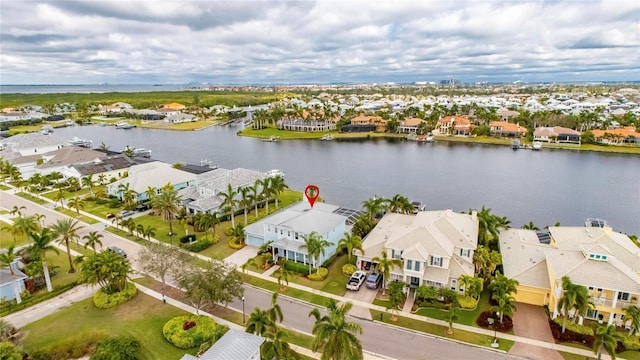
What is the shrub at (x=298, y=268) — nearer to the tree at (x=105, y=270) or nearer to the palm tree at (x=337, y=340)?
the tree at (x=105, y=270)

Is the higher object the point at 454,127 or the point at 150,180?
the point at 454,127

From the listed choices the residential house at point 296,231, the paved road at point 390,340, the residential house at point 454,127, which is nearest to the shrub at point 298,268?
the residential house at point 296,231

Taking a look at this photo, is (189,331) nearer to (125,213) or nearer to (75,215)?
(125,213)

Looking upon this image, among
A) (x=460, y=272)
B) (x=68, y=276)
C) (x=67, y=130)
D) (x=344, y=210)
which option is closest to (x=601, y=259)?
(x=460, y=272)

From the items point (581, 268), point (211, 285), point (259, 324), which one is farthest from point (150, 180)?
point (581, 268)

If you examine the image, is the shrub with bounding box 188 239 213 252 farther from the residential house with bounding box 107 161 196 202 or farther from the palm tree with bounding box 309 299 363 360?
the palm tree with bounding box 309 299 363 360

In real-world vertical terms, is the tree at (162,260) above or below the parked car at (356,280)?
above
